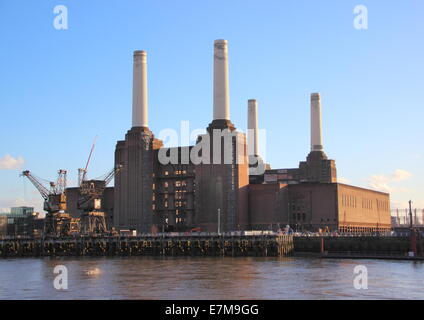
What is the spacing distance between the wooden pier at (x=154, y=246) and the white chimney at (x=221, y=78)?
147ft

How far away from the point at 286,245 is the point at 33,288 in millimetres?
59668

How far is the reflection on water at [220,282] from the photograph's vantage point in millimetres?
49750

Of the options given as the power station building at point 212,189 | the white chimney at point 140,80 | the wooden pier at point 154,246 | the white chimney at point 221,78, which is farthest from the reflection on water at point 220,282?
the white chimney at point 140,80

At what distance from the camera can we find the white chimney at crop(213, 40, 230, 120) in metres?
148

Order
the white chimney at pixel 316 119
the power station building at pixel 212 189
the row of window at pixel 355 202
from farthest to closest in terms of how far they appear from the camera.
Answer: the white chimney at pixel 316 119 → the row of window at pixel 355 202 → the power station building at pixel 212 189

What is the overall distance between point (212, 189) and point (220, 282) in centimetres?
9405

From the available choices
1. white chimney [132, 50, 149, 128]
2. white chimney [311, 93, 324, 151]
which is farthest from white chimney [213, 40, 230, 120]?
white chimney [311, 93, 324, 151]

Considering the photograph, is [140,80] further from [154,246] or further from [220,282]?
[220,282]

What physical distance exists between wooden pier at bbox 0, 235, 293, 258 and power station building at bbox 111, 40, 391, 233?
29.9 meters

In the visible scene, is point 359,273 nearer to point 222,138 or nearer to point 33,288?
point 33,288

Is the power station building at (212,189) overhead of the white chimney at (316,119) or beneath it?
beneath

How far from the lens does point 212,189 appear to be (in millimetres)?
152625

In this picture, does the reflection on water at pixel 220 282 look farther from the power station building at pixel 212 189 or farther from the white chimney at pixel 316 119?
the white chimney at pixel 316 119

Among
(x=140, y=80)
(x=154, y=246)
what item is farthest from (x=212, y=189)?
(x=154, y=246)
